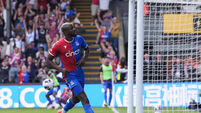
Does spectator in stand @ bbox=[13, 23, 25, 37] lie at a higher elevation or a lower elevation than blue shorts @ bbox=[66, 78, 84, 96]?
higher

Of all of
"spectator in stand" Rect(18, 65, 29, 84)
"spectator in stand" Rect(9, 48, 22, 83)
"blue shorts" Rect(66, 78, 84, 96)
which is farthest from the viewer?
"spectator in stand" Rect(18, 65, 29, 84)

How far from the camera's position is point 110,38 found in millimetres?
21656

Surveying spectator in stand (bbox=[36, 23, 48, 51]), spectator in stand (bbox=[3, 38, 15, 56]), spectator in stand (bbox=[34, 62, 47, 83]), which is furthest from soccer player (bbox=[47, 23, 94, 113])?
spectator in stand (bbox=[36, 23, 48, 51])

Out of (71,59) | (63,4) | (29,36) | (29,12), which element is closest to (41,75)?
(29,36)

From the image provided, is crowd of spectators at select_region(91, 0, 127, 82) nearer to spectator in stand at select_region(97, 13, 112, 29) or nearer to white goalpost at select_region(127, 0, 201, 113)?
spectator in stand at select_region(97, 13, 112, 29)

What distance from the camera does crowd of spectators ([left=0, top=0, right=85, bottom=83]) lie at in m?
18.9

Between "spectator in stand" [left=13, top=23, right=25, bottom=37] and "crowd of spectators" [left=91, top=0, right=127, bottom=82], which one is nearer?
"crowd of spectators" [left=91, top=0, right=127, bottom=82]

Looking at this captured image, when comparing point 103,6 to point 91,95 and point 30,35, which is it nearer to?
point 30,35

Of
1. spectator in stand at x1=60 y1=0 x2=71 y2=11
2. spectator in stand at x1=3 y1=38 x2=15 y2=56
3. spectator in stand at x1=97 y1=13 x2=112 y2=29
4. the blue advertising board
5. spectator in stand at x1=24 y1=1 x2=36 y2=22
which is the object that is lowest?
the blue advertising board

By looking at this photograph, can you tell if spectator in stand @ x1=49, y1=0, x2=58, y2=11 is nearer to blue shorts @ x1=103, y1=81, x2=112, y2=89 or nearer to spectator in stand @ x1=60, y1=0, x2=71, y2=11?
spectator in stand @ x1=60, y1=0, x2=71, y2=11

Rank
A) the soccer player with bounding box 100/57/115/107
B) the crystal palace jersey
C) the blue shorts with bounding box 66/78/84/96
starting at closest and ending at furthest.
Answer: the blue shorts with bounding box 66/78/84/96
the crystal palace jersey
the soccer player with bounding box 100/57/115/107

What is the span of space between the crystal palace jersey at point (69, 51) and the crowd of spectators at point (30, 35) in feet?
25.7

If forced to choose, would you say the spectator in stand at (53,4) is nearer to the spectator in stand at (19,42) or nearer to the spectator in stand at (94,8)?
the spectator in stand at (94,8)

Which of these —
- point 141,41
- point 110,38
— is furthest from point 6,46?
point 141,41
